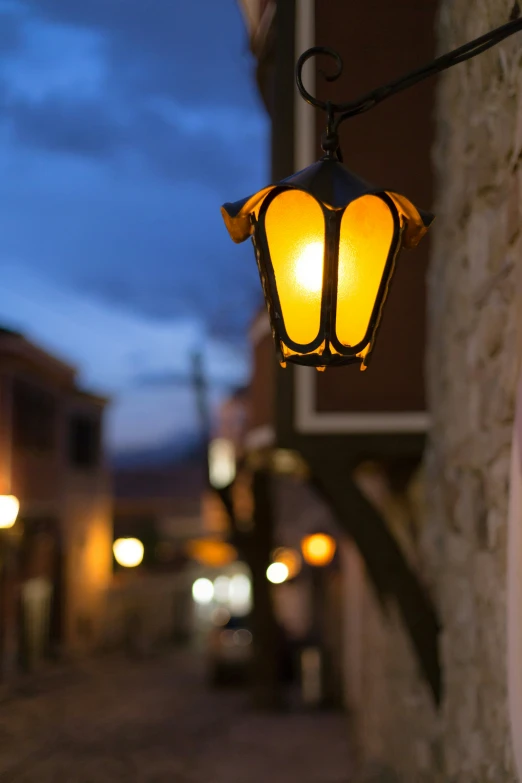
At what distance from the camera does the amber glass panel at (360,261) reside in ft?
7.72

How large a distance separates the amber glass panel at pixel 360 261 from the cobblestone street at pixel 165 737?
11.7 feet

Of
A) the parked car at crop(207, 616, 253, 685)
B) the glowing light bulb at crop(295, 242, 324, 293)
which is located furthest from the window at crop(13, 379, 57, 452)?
the glowing light bulb at crop(295, 242, 324, 293)

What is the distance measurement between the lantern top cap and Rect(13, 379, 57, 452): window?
12.5 meters

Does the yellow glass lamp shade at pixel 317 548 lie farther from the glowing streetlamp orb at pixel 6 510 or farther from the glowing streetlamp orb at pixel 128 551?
the glowing streetlamp orb at pixel 6 510

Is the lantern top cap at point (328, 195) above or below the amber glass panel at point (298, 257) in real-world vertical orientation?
above

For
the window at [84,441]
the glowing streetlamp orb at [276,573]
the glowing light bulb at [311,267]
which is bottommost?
the glowing streetlamp orb at [276,573]

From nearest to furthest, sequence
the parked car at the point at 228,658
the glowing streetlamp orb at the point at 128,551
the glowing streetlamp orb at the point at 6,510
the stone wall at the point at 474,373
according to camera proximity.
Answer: the stone wall at the point at 474,373, the glowing streetlamp orb at the point at 6,510, the glowing streetlamp orb at the point at 128,551, the parked car at the point at 228,658

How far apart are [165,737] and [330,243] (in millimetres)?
10062

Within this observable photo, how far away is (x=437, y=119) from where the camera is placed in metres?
4.62

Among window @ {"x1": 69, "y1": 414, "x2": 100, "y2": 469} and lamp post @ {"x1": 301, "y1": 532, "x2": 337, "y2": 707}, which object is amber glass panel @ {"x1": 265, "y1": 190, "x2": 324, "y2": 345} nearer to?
lamp post @ {"x1": 301, "y1": 532, "x2": 337, "y2": 707}

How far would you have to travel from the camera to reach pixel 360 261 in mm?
2373

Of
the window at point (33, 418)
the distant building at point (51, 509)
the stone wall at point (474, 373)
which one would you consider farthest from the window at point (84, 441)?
the stone wall at point (474, 373)

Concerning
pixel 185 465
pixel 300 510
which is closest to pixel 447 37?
pixel 300 510

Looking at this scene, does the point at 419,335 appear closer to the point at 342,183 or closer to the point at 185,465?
the point at 342,183
